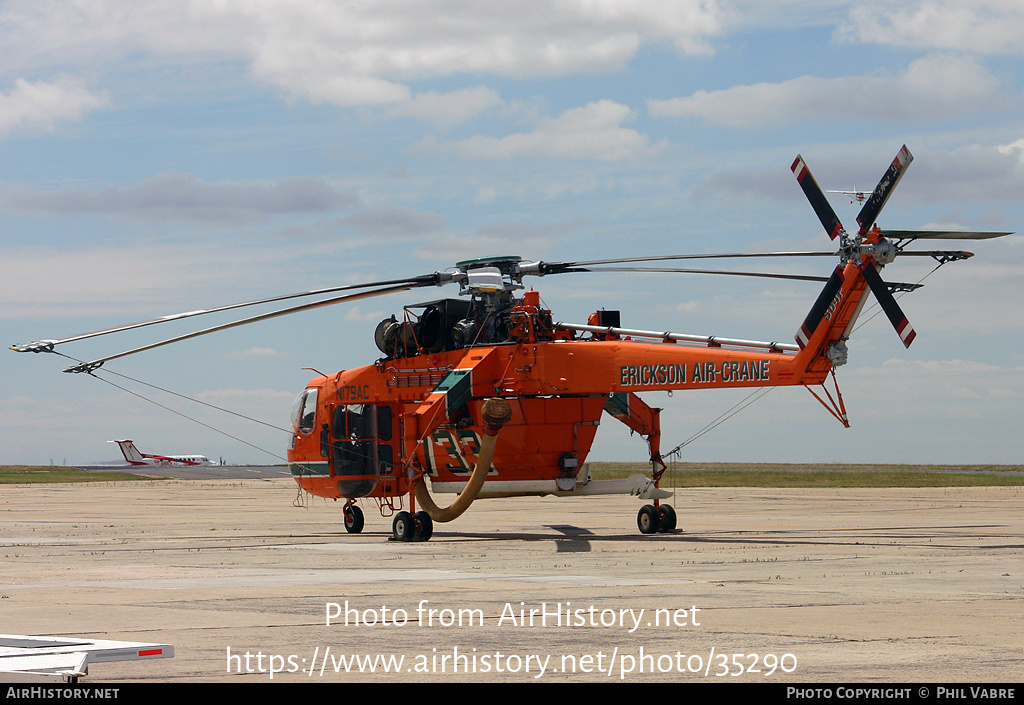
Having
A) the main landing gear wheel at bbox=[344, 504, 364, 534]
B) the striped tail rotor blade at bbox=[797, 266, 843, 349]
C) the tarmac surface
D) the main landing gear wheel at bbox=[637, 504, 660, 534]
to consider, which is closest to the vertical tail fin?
the tarmac surface

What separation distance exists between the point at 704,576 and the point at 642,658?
23.0 feet

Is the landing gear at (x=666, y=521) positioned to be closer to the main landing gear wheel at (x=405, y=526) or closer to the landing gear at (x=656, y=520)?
the landing gear at (x=656, y=520)

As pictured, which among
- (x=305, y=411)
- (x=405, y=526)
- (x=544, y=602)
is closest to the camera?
(x=544, y=602)

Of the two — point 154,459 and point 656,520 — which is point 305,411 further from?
point 154,459

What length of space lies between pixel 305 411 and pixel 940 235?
52.6ft

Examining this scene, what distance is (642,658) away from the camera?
9.92m

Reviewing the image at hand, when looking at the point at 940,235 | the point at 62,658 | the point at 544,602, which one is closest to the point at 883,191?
the point at 940,235

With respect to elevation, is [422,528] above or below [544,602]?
below

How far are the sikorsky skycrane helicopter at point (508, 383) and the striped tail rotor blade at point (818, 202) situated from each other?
2 centimetres

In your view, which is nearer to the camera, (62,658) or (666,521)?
(62,658)

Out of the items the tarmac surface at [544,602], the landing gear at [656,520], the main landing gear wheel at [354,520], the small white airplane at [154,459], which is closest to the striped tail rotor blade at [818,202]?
the tarmac surface at [544,602]

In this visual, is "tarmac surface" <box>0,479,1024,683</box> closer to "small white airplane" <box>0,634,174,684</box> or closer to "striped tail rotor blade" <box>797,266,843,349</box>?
"small white airplane" <box>0,634,174,684</box>

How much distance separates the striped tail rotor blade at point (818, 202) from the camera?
73.6 ft

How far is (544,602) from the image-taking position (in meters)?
13.6
